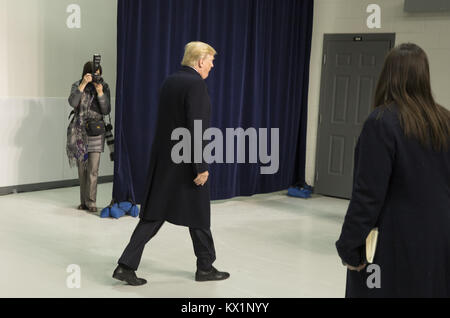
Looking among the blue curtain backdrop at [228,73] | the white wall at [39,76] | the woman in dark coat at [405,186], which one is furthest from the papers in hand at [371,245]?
the white wall at [39,76]

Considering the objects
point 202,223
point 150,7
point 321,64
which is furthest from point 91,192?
point 321,64

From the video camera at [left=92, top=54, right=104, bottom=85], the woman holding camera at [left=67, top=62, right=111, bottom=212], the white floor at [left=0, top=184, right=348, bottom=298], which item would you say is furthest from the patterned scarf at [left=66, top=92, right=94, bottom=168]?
the white floor at [left=0, top=184, right=348, bottom=298]

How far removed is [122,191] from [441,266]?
3817 mm

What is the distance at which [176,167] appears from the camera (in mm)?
3412

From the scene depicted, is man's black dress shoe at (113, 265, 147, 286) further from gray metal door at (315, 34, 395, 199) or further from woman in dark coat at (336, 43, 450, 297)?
gray metal door at (315, 34, 395, 199)

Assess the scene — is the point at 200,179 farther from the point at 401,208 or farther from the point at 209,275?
the point at 401,208

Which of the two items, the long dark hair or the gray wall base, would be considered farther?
the gray wall base

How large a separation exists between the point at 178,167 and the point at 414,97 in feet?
5.53

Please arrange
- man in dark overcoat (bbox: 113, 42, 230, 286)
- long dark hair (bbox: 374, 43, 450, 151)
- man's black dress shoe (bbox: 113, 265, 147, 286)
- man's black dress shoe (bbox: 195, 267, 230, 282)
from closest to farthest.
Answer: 1. long dark hair (bbox: 374, 43, 450, 151)
2. man in dark overcoat (bbox: 113, 42, 230, 286)
3. man's black dress shoe (bbox: 113, 265, 147, 286)
4. man's black dress shoe (bbox: 195, 267, 230, 282)

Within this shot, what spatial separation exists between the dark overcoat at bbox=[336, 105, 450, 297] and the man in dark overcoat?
4.92 feet

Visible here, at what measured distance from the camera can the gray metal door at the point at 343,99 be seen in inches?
260

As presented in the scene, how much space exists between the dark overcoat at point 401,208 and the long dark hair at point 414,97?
0.10ft

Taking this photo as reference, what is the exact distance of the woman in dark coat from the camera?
1948 millimetres

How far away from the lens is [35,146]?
652 cm
